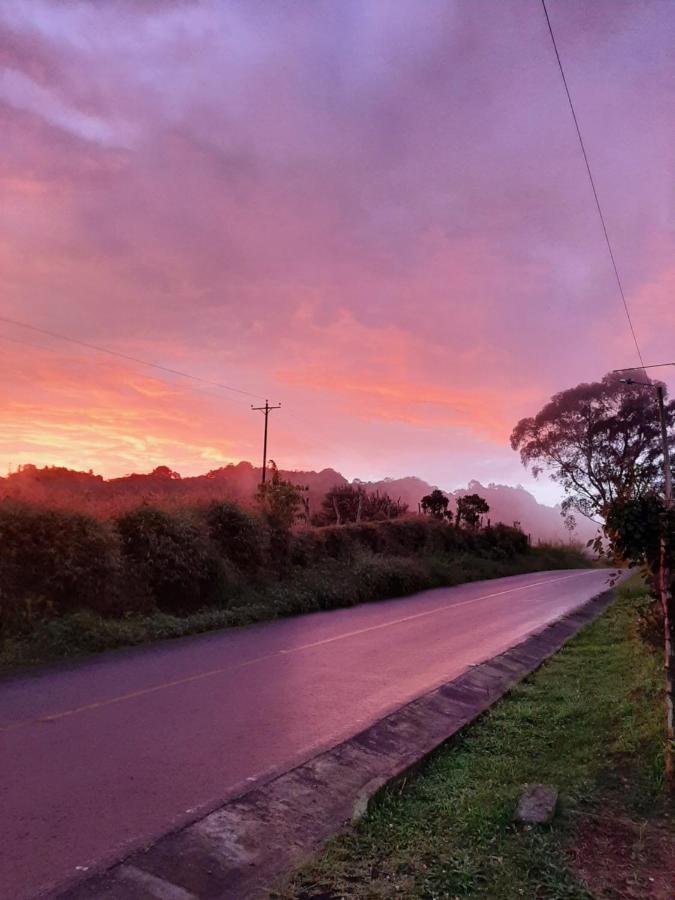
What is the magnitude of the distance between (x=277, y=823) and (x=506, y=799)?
1680 mm

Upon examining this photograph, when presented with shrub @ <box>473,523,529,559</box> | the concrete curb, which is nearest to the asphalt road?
the concrete curb

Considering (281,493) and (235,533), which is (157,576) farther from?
(281,493)

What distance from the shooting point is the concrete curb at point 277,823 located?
13.7ft

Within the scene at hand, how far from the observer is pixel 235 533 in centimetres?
2097

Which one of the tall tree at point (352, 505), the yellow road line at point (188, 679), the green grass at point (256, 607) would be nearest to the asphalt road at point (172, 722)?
the yellow road line at point (188, 679)

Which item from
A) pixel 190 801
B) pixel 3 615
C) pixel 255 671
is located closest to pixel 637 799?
pixel 190 801

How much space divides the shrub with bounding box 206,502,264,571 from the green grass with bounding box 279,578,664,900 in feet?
40.5

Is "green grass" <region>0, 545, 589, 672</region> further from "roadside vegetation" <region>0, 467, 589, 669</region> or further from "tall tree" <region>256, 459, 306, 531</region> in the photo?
"tall tree" <region>256, 459, 306, 531</region>

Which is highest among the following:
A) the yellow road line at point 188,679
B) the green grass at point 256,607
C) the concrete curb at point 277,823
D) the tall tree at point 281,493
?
the tall tree at point 281,493

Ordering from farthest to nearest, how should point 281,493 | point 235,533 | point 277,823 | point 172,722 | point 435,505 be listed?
1. point 435,505
2. point 281,493
3. point 235,533
4. point 172,722
5. point 277,823

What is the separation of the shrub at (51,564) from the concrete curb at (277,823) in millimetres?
7603

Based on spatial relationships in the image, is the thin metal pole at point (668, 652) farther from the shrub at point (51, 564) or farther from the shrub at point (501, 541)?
the shrub at point (501, 541)

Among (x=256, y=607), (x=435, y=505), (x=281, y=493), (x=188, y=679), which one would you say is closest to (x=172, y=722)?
(x=188, y=679)

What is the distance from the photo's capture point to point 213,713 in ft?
26.1
